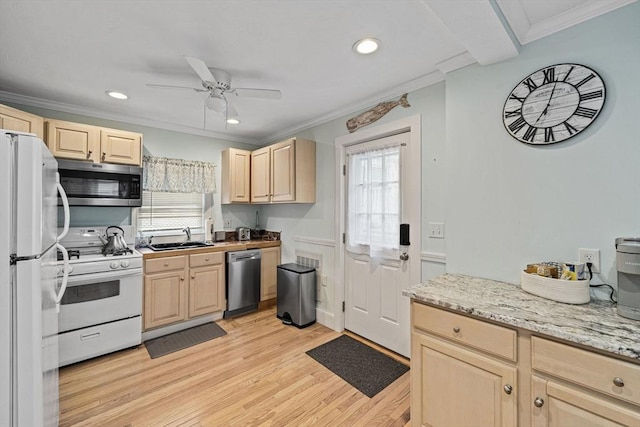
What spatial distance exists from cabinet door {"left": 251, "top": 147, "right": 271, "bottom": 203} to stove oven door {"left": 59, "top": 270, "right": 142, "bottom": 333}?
Result: 1654 millimetres

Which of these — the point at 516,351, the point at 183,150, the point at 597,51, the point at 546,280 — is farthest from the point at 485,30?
the point at 183,150

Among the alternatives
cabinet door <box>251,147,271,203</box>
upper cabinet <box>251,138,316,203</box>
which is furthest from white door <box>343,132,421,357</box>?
cabinet door <box>251,147,271,203</box>

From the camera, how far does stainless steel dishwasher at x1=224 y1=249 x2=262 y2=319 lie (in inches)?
133

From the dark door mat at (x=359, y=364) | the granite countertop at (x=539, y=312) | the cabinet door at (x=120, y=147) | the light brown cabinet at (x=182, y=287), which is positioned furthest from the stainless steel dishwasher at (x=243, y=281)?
the granite countertop at (x=539, y=312)

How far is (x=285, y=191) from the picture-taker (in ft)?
10.9

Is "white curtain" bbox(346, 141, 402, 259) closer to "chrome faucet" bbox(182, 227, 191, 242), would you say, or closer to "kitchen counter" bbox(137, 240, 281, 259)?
"kitchen counter" bbox(137, 240, 281, 259)

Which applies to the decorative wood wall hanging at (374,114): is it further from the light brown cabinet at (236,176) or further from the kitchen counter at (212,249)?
the kitchen counter at (212,249)

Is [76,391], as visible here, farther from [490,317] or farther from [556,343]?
[556,343]

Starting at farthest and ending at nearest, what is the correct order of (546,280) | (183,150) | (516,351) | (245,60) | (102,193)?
(183,150) < (102,193) < (245,60) < (546,280) < (516,351)

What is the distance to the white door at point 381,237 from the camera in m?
2.44

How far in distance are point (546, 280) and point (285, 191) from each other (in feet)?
8.45

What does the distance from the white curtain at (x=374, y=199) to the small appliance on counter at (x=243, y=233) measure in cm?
180

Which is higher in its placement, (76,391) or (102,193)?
(102,193)

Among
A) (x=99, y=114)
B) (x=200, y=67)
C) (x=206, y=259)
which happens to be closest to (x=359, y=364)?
(x=206, y=259)
